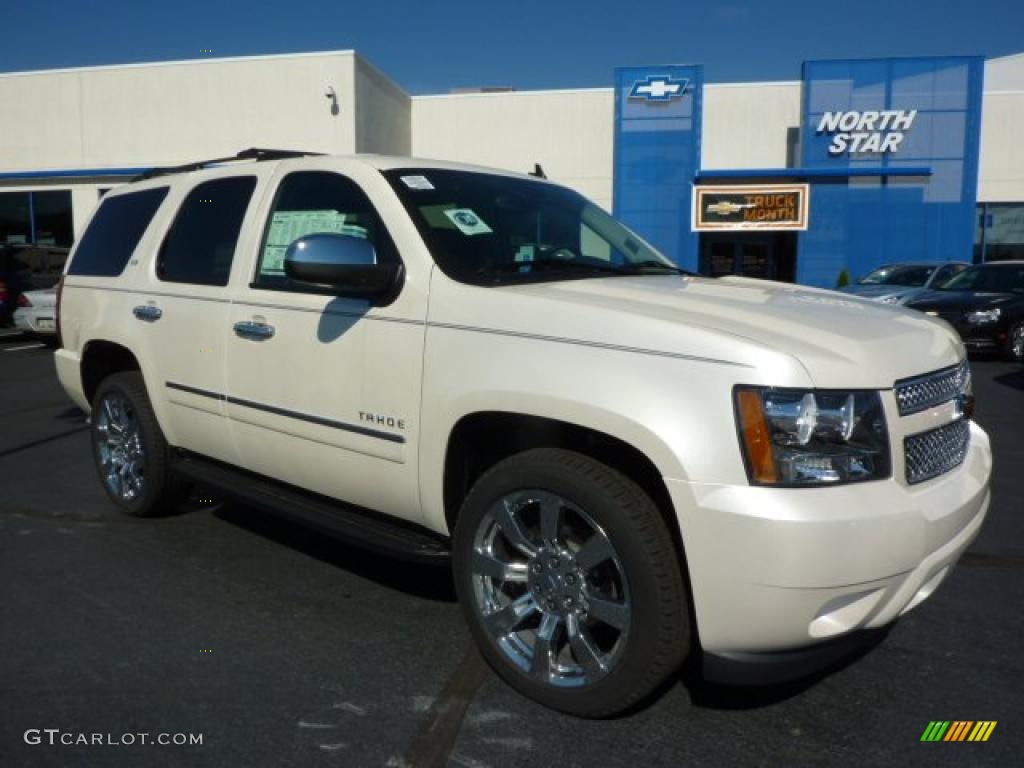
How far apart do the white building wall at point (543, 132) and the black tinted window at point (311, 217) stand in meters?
23.0

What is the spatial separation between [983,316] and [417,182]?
38.2 ft

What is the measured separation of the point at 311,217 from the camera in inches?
148

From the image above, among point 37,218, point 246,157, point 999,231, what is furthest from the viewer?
point 37,218

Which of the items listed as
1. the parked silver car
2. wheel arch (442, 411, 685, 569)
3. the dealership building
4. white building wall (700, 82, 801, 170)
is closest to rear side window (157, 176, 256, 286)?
wheel arch (442, 411, 685, 569)

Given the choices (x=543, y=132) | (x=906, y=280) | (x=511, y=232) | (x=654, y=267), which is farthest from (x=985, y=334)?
(x=543, y=132)

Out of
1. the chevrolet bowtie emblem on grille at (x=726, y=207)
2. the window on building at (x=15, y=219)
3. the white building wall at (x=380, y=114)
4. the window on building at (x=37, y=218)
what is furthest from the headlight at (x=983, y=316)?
the window on building at (x=15, y=219)

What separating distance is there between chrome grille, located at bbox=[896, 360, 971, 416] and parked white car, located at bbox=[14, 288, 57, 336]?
13.3 m

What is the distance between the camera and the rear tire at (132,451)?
459 cm

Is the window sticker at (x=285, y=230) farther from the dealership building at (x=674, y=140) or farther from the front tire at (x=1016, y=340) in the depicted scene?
the dealership building at (x=674, y=140)

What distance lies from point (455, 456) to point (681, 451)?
0.98m

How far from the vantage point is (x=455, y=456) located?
3102 millimetres

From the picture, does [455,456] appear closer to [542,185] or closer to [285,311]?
[285,311]

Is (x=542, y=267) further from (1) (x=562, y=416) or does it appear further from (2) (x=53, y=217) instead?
(2) (x=53, y=217)

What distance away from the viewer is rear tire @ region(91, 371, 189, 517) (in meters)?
4.59
